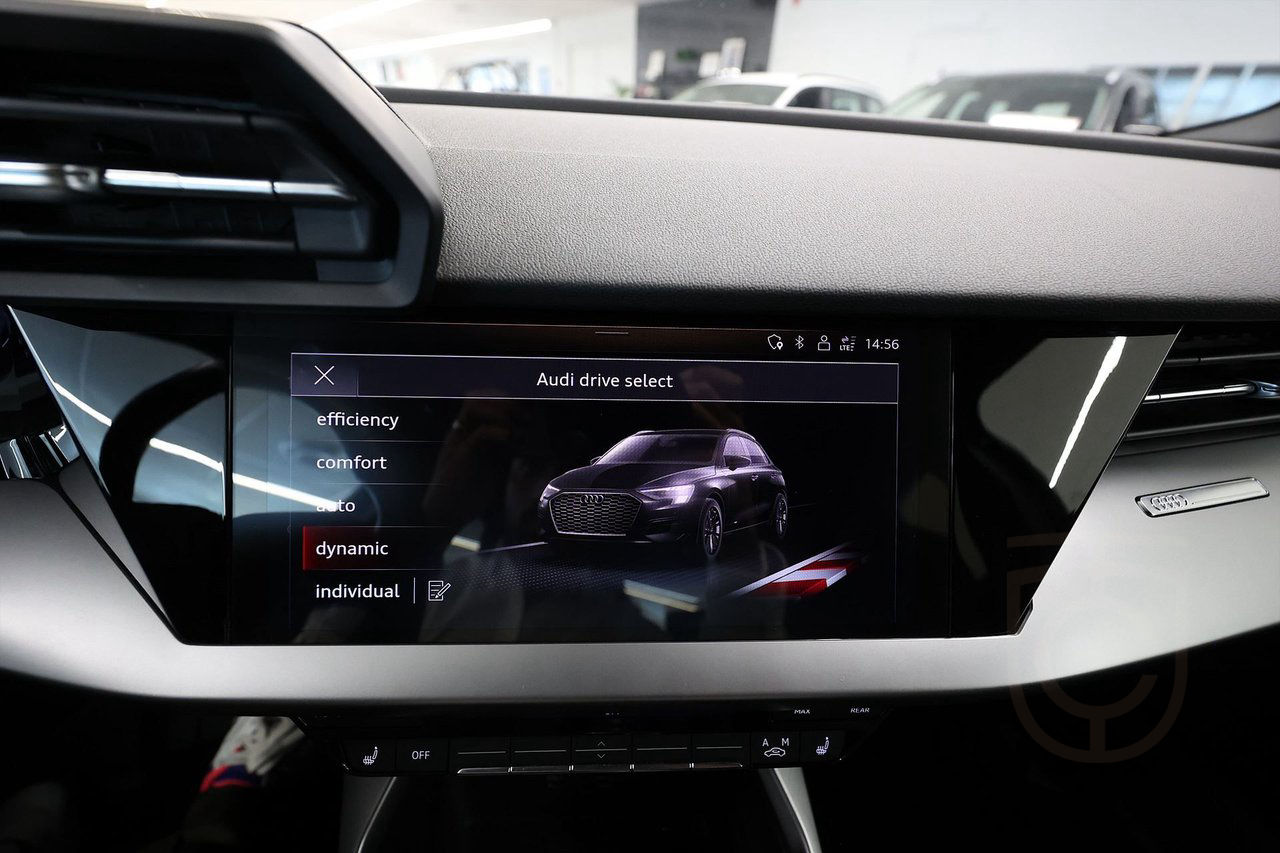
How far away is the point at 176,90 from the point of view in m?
0.67

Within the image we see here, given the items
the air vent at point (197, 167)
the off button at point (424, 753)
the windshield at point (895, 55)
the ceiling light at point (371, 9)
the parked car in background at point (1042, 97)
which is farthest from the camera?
the ceiling light at point (371, 9)

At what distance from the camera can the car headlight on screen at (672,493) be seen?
868 mm

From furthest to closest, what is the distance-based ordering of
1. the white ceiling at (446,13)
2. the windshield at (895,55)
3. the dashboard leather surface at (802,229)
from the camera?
the white ceiling at (446,13)
the windshield at (895,55)
the dashboard leather surface at (802,229)

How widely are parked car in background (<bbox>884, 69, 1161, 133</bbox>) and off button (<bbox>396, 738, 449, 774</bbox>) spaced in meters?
1.80

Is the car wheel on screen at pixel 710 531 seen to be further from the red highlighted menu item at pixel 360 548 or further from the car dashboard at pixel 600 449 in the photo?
the red highlighted menu item at pixel 360 548

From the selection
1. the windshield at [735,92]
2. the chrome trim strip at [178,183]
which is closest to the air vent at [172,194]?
the chrome trim strip at [178,183]

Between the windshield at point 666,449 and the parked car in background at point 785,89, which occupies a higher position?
the parked car in background at point 785,89

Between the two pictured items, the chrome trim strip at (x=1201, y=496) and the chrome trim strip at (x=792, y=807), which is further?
the chrome trim strip at (x=792, y=807)

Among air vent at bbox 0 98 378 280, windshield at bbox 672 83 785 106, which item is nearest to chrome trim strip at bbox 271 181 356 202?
air vent at bbox 0 98 378 280

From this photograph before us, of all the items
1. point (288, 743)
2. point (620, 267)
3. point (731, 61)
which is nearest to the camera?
point (620, 267)

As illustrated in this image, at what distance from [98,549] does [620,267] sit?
0.60 meters

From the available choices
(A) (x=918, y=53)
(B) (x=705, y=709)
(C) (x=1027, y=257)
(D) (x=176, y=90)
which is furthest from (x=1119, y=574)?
(A) (x=918, y=53)

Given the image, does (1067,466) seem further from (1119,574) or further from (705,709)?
(705,709)

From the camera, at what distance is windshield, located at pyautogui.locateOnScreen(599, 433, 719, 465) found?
0.87 metres
